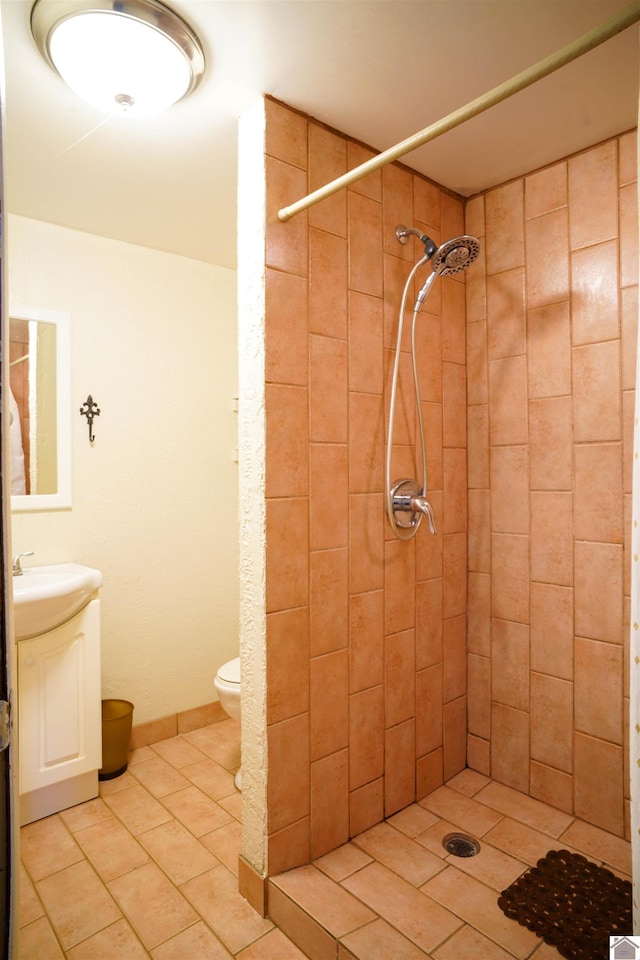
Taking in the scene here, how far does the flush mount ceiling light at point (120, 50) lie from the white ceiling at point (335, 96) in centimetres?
4

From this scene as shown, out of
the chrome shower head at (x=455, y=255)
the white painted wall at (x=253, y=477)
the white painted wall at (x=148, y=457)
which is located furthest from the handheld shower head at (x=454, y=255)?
the white painted wall at (x=148, y=457)

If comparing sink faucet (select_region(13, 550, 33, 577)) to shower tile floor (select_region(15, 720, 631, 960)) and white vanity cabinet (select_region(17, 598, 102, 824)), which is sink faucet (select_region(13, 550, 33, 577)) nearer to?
white vanity cabinet (select_region(17, 598, 102, 824))

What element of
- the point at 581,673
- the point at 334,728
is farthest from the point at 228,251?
the point at 581,673

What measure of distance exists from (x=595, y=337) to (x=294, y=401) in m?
1.03

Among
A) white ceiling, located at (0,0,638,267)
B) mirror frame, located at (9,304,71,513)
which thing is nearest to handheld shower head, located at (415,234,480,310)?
white ceiling, located at (0,0,638,267)

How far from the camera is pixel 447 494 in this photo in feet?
6.95

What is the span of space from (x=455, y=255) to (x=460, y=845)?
71.7 inches

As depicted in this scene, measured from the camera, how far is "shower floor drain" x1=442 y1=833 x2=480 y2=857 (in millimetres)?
1701

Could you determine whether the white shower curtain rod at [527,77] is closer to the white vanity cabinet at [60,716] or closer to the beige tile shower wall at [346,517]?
the beige tile shower wall at [346,517]

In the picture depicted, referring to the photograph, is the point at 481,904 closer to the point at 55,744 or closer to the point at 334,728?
the point at 334,728

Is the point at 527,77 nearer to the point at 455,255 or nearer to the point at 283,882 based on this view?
the point at 455,255

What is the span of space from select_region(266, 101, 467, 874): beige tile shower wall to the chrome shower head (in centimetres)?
23

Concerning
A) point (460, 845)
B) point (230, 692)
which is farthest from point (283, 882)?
point (230, 692)

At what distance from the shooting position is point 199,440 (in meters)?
2.83
